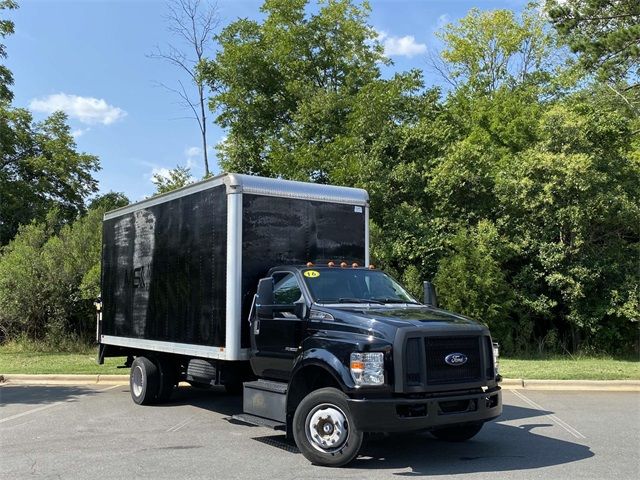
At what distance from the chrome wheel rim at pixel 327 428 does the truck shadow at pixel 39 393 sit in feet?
20.0

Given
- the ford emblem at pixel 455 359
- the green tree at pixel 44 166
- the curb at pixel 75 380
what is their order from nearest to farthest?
the ford emblem at pixel 455 359 < the curb at pixel 75 380 < the green tree at pixel 44 166

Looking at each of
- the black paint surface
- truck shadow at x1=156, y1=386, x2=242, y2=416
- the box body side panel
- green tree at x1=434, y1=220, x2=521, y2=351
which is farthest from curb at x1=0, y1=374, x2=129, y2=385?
green tree at x1=434, y1=220, x2=521, y2=351

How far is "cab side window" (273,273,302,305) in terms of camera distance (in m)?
7.54

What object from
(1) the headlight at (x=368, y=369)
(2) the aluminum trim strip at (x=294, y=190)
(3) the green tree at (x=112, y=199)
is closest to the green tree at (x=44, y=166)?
(3) the green tree at (x=112, y=199)

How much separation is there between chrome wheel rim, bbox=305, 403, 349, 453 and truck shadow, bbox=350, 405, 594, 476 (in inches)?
13.2

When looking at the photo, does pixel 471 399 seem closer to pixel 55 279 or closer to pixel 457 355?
pixel 457 355

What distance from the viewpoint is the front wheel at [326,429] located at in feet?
20.5

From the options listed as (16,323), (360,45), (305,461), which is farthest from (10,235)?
(305,461)

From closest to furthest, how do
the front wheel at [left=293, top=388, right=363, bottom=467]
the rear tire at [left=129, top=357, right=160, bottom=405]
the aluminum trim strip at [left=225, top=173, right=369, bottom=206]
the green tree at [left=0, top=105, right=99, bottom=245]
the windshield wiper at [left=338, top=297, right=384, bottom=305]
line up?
the front wheel at [left=293, top=388, right=363, bottom=467]
the windshield wiper at [left=338, top=297, right=384, bottom=305]
the aluminum trim strip at [left=225, top=173, right=369, bottom=206]
the rear tire at [left=129, top=357, right=160, bottom=405]
the green tree at [left=0, top=105, right=99, bottom=245]

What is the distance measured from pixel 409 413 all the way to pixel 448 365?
2.18 ft

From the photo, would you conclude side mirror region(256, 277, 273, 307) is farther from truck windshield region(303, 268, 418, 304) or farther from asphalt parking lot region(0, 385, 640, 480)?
asphalt parking lot region(0, 385, 640, 480)

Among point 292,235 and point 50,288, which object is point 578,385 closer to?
point 292,235

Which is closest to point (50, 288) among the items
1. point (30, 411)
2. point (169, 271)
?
point (30, 411)

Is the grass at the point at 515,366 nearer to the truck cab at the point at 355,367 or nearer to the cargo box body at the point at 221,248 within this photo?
the cargo box body at the point at 221,248
